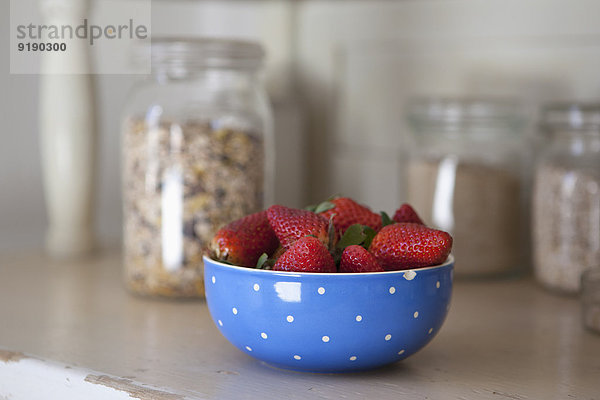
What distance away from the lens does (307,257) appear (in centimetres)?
58

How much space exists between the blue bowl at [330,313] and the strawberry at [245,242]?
0.02 m

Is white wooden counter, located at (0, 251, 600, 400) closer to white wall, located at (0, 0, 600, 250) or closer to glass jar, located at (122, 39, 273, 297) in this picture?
glass jar, located at (122, 39, 273, 297)

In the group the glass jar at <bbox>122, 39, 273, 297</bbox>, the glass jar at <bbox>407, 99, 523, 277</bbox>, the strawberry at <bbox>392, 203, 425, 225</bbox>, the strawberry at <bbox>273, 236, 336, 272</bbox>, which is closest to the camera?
the strawberry at <bbox>273, 236, 336, 272</bbox>

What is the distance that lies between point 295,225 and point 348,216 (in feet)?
0.23

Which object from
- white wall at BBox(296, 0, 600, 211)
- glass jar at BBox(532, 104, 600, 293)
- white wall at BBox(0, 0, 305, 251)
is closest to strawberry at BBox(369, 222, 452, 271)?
glass jar at BBox(532, 104, 600, 293)

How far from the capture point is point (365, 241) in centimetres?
63

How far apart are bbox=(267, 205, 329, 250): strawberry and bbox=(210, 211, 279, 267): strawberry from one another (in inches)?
0.5

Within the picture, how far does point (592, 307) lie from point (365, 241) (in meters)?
0.29

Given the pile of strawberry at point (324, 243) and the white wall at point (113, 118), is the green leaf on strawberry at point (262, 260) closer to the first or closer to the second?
the pile of strawberry at point (324, 243)

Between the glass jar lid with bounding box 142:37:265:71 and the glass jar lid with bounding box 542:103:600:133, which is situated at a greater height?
the glass jar lid with bounding box 142:37:265:71

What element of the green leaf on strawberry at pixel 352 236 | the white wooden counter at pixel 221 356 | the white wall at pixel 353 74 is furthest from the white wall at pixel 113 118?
the green leaf on strawberry at pixel 352 236

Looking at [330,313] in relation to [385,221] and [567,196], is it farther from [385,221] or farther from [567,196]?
[567,196]

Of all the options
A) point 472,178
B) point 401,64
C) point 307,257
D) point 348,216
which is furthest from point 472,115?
point 307,257

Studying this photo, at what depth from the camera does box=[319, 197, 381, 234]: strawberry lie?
0.67 metres
